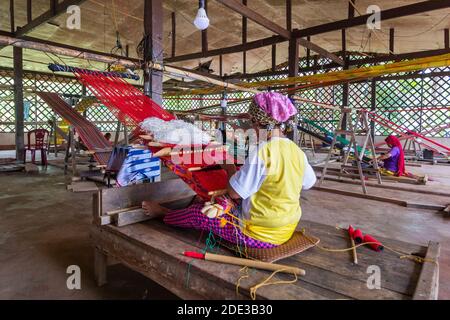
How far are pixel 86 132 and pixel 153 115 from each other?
1.86 m

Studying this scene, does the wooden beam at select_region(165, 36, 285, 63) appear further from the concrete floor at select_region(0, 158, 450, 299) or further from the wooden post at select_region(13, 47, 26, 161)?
the wooden post at select_region(13, 47, 26, 161)

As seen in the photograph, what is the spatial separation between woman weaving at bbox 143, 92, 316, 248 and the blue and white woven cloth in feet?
6.03

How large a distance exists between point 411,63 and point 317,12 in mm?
2300

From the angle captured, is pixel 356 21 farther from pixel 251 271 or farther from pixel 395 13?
pixel 251 271

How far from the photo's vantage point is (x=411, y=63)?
2996 millimetres

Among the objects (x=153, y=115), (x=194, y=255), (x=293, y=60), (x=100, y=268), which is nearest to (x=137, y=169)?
(x=153, y=115)

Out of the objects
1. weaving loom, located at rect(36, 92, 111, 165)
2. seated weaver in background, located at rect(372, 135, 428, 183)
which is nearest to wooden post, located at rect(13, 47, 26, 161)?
weaving loom, located at rect(36, 92, 111, 165)

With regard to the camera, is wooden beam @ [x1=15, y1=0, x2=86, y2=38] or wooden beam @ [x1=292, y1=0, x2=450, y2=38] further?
wooden beam @ [x1=15, y1=0, x2=86, y2=38]

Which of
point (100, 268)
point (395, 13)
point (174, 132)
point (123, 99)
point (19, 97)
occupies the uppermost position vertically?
point (395, 13)

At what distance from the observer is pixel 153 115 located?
2.32 meters

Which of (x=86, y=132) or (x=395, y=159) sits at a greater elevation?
(x=86, y=132)

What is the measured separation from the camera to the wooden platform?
100cm

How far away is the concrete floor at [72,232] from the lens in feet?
4.90

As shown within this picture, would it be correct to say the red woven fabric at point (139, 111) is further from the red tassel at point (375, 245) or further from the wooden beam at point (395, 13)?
the wooden beam at point (395, 13)
